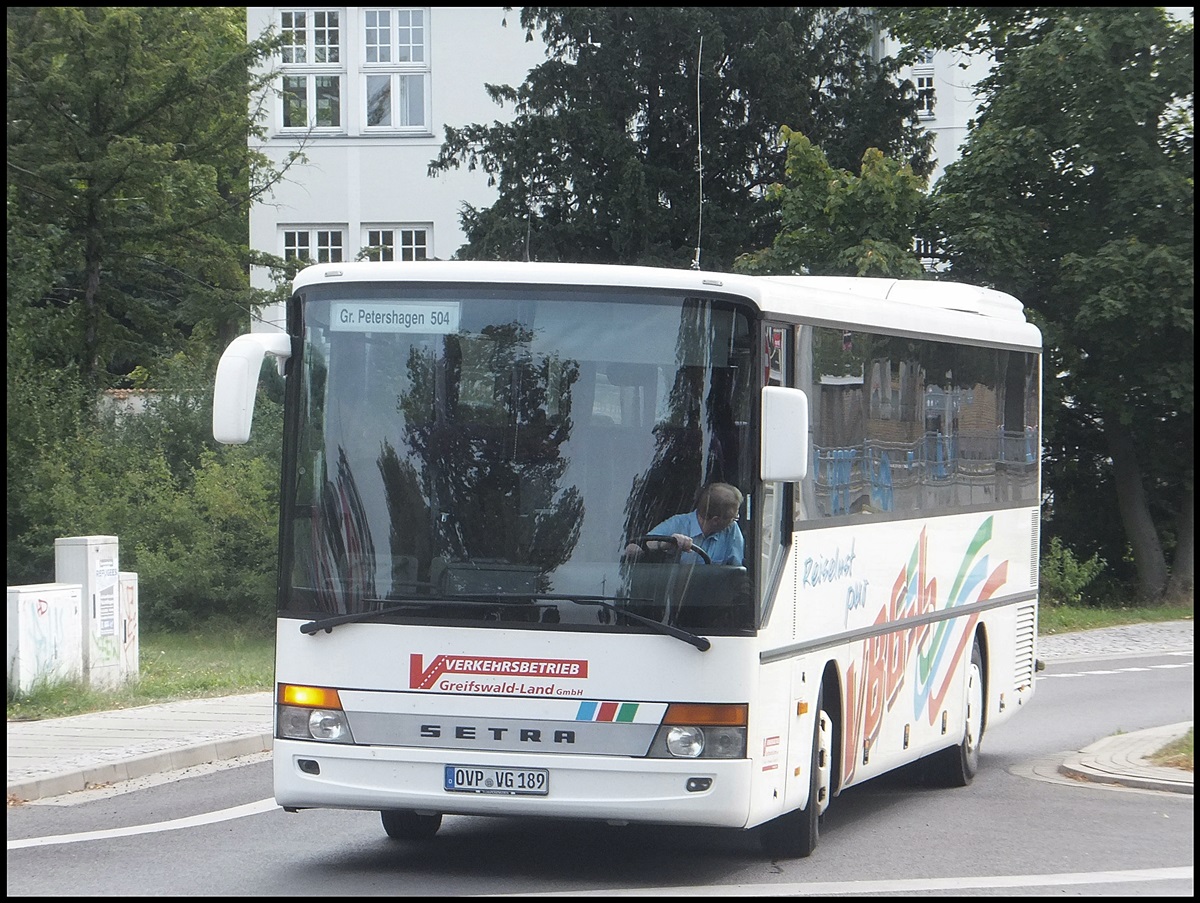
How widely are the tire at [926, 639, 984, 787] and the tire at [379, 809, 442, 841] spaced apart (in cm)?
423

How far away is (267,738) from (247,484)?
16901 millimetres

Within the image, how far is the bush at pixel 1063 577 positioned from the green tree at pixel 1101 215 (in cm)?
212

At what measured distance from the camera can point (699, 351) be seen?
28.2 feet

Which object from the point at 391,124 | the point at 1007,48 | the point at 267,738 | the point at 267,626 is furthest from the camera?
the point at 391,124

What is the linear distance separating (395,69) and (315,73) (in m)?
2.04

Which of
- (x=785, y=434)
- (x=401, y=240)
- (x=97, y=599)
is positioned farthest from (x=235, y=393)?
(x=401, y=240)

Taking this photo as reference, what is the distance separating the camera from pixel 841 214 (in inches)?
1236

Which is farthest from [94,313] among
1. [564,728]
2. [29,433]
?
[564,728]

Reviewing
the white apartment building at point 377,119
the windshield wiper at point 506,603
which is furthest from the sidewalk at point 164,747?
the white apartment building at point 377,119

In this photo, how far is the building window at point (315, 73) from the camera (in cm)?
4662

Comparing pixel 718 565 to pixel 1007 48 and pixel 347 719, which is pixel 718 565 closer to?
pixel 347 719

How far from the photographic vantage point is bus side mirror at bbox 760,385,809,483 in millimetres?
8344

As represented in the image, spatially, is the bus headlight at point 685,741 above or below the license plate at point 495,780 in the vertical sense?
above

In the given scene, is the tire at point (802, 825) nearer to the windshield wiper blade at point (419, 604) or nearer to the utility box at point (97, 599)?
the windshield wiper blade at point (419, 604)
